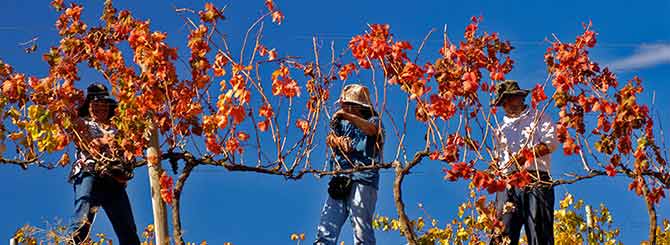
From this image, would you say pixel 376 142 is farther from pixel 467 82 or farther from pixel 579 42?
pixel 579 42

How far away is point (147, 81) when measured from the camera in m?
5.33

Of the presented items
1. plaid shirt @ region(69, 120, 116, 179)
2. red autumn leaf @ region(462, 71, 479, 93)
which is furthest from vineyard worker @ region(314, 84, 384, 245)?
plaid shirt @ region(69, 120, 116, 179)

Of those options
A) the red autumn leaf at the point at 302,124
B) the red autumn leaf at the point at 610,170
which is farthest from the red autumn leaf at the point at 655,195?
the red autumn leaf at the point at 302,124

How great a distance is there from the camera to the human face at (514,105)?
5984 millimetres

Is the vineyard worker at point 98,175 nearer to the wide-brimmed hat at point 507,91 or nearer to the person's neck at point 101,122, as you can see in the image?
the person's neck at point 101,122

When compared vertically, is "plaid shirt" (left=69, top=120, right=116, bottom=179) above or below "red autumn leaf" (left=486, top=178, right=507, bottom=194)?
above

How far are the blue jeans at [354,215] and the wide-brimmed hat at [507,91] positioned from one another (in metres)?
1.02

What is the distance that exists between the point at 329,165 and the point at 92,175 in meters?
1.50

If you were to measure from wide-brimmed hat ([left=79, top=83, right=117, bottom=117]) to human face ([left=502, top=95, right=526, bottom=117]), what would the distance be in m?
2.52

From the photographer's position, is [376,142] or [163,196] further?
[376,142]

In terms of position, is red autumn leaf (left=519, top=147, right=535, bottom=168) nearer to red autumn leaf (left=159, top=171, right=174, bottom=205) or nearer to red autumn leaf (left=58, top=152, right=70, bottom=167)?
red autumn leaf (left=159, top=171, right=174, bottom=205)

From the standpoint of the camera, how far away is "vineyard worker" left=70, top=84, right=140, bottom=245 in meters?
5.82

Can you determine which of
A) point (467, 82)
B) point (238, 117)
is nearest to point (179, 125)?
point (238, 117)

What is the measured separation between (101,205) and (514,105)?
273 cm
